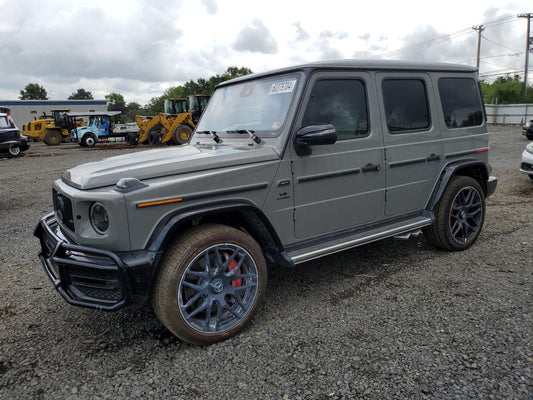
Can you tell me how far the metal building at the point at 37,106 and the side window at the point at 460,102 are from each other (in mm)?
50426

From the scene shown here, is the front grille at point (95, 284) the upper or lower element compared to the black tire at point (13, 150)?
lower

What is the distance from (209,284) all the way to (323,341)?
90 centimetres

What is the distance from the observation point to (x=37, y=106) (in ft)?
160

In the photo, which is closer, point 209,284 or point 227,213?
point 209,284

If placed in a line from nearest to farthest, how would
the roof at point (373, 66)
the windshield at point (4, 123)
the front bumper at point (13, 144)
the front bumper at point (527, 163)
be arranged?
the roof at point (373, 66) → the front bumper at point (527, 163) → the front bumper at point (13, 144) → the windshield at point (4, 123)

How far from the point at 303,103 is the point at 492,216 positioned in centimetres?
419

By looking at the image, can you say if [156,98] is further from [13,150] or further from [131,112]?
[13,150]

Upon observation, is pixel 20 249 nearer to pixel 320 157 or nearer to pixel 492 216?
pixel 320 157

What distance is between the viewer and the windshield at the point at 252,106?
3.29m

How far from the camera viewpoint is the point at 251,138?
3.33m

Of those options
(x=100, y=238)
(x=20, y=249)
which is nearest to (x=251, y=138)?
(x=100, y=238)

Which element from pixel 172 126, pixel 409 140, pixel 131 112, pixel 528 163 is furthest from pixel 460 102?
pixel 131 112

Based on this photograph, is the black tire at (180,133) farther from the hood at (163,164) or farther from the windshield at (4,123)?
the hood at (163,164)

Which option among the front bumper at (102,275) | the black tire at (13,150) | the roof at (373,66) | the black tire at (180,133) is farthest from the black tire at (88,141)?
the front bumper at (102,275)
